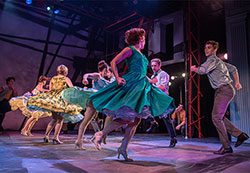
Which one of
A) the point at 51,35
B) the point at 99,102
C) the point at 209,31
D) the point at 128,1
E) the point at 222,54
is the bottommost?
the point at 99,102

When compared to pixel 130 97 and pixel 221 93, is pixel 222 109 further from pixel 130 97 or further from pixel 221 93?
pixel 130 97

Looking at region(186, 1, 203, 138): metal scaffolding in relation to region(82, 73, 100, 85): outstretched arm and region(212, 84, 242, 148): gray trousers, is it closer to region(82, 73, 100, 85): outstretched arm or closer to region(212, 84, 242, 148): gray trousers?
region(212, 84, 242, 148): gray trousers

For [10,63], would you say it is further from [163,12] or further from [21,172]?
[21,172]

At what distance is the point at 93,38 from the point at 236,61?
28.7ft

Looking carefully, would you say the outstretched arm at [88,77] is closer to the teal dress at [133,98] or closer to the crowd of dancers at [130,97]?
the crowd of dancers at [130,97]

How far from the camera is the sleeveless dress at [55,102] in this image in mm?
5172

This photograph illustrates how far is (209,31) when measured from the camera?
379 inches

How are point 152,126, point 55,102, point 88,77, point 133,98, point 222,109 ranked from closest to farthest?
point 133,98 → point 222,109 → point 88,77 → point 55,102 → point 152,126

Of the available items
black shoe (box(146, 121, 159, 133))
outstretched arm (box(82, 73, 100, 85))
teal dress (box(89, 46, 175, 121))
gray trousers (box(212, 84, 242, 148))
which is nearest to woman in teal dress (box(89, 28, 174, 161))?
teal dress (box(89, 46, 175, 121))

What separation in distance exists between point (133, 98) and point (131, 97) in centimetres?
2

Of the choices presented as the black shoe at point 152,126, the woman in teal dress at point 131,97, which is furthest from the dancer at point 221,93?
the black shoe at point 152,126

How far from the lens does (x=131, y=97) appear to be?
282cm

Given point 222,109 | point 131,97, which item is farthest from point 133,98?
point 222,109

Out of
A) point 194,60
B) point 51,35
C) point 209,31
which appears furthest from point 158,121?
point 51,35
